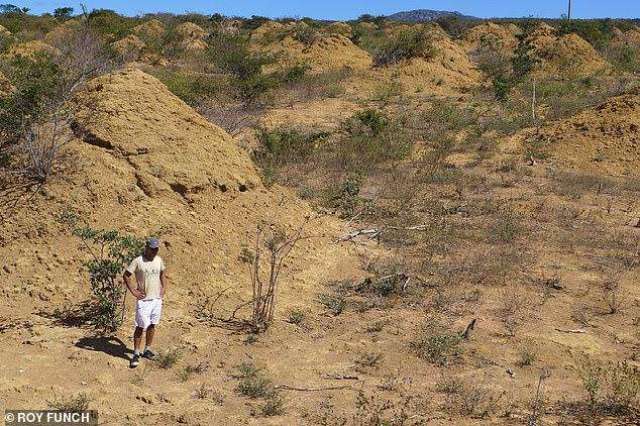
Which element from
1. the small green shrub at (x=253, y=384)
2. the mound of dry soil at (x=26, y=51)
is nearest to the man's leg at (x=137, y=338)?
the small green shrub at (x=253, y=384)

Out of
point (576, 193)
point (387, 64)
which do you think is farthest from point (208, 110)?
point (387, 64)

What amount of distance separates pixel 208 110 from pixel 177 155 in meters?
5.83

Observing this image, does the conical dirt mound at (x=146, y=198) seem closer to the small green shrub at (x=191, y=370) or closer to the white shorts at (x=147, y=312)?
the white shorts at (x=147, y=312)

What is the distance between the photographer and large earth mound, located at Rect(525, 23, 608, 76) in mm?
20875

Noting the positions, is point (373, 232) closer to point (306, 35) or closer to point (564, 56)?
point (306, 35)

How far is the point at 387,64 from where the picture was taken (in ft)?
67.6

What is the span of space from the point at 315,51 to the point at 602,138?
11.7 metres

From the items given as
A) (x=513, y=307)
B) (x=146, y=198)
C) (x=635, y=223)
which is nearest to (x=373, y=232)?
(x=513, y=307)

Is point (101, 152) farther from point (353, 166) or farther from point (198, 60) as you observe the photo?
point (198, 60)

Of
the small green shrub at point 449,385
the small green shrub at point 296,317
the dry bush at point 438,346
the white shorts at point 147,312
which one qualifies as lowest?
the small green shrub at point 449,385

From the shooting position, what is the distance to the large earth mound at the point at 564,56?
20875mm

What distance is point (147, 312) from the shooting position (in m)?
4.59

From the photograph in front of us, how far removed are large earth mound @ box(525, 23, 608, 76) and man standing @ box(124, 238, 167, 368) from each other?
59.5 ft

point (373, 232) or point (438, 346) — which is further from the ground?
point (373, 232)
